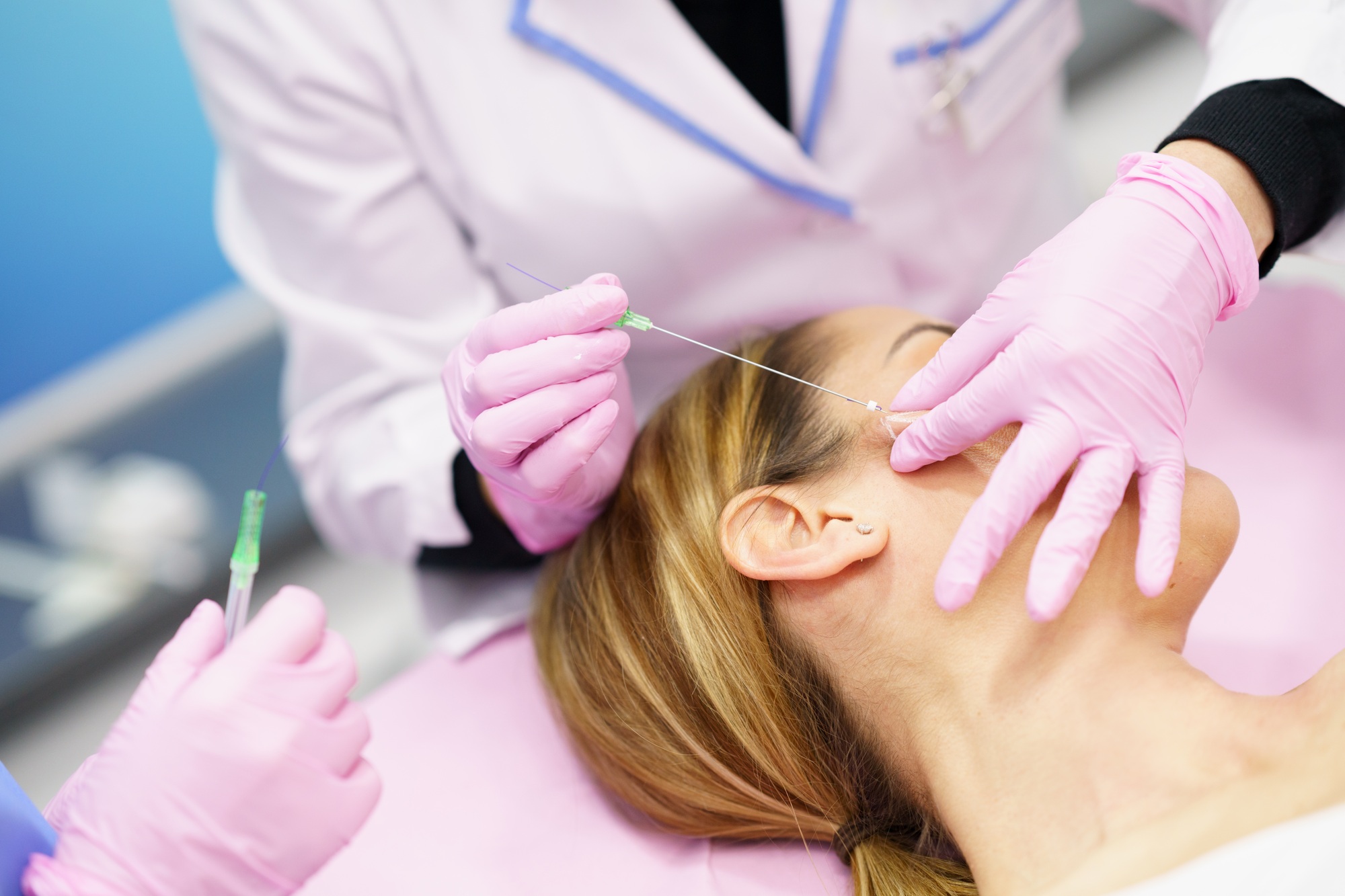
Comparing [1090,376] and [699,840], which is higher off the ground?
[1090,376]

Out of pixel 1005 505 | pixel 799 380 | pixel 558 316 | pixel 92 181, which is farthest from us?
pixel 92 181

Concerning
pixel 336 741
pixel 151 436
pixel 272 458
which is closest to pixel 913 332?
pixel 336 741

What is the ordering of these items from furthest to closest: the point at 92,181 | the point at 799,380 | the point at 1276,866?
the point at 92,181 < the point at 799,380 < the point at 1276,866

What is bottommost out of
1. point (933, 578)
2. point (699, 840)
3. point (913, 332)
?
point (699, 840)

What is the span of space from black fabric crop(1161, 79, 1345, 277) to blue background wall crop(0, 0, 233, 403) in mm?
1827

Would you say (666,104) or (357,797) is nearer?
(357,797)

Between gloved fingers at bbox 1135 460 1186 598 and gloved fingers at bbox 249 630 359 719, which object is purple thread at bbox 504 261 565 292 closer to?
gloved fingers at bbox 249 630 359 719

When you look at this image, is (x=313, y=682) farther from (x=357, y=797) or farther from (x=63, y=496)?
(x=63, y=496)

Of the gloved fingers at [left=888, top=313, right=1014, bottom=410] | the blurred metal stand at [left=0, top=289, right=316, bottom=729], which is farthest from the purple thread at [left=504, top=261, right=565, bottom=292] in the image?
the blurred metal stand at [left=0, top=289, right=316, bottom=729]

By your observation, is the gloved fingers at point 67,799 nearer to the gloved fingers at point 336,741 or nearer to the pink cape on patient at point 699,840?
the gloved fingers at point 336,741

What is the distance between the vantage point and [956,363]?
93cm

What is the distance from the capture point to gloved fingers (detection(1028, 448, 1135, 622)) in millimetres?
801

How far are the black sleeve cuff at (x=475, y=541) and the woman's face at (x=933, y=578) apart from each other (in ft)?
1.33

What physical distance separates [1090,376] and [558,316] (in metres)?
0.48
